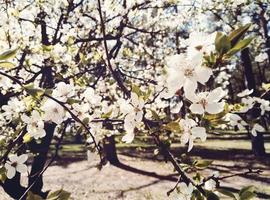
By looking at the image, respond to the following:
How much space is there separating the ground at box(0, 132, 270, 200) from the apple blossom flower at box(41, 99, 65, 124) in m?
6.51

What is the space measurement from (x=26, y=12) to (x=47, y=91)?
545 centimetres

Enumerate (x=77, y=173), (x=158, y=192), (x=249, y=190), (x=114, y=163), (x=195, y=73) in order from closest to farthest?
(x=195, y=73), (x=249, y=190), (x=158, y=192), (x=77, y=173), (x=114, y=163)

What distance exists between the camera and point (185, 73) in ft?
3.80

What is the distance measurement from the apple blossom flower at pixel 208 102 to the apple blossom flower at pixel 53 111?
703mm

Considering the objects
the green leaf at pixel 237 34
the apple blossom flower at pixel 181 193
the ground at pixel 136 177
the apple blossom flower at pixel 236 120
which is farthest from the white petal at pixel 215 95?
the ground at pixel 136 177

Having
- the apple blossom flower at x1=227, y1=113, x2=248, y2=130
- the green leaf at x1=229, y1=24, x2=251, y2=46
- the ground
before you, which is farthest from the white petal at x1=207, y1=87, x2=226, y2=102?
the ground

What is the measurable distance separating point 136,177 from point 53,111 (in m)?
11.4

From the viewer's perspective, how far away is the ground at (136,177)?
34.8 feet

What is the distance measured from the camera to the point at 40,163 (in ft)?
20.9

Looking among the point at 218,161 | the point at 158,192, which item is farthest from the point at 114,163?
the point at 158,192

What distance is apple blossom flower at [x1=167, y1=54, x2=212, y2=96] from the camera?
3.75ft

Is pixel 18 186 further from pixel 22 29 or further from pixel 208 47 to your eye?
pixel 208 47

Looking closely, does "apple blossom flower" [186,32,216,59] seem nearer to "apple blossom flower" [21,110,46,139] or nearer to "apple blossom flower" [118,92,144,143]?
"apple blossom flower" [118,92,144,143]

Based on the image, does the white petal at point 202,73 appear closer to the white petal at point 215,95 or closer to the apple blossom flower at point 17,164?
the white petal at point 215,95
